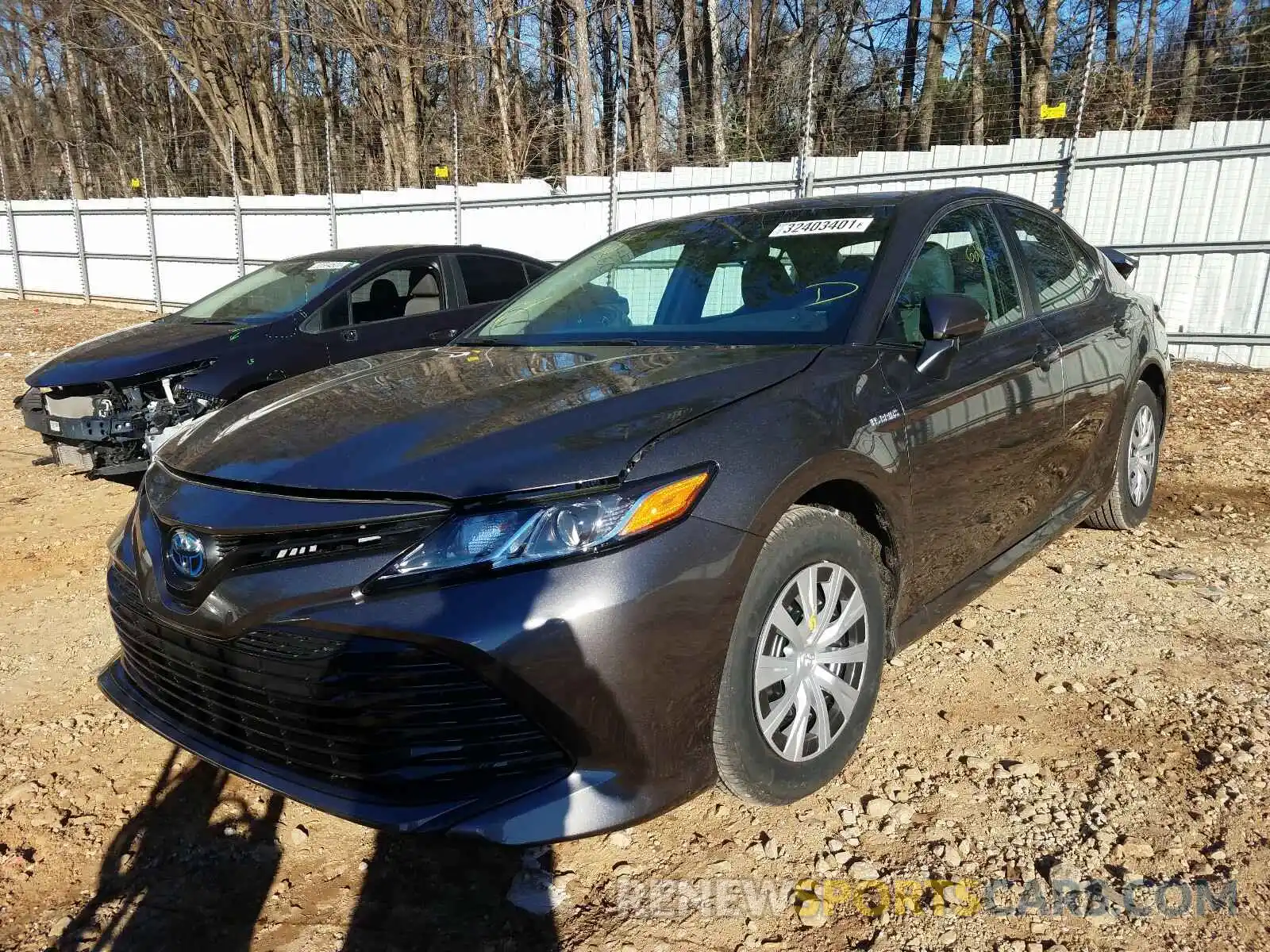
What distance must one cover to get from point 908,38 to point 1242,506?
17.7 meters

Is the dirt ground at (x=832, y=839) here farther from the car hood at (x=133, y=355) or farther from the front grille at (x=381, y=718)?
the car hood at (x=133, y=355)

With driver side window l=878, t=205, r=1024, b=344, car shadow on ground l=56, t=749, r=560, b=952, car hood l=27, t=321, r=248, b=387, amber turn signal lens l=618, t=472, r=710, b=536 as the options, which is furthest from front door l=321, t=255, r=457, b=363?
amber turn signal lens l=618, t=472, r=710, b=536

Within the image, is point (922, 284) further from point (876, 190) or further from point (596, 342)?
point (876, 190)

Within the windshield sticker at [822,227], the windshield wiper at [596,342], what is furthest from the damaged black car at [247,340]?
the windshield sticker at [822,227]

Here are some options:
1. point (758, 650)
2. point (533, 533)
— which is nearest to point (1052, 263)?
point (758, 650)

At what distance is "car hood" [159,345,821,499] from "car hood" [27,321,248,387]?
114 inches

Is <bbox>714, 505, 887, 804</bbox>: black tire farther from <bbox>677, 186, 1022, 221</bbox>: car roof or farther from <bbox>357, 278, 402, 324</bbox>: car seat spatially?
<bbox>357, 278, 402, 324</bbox>: car seat

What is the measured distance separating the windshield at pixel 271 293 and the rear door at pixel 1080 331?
4.42 m

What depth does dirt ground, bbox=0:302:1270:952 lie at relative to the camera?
1.99 m

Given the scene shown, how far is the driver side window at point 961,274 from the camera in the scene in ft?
9.04

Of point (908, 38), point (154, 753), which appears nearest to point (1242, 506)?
point (154, 753)

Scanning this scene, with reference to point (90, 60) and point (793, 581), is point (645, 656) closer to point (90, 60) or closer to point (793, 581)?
point (793, 581)

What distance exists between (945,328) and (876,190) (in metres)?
7.24

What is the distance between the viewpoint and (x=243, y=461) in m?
2.14
